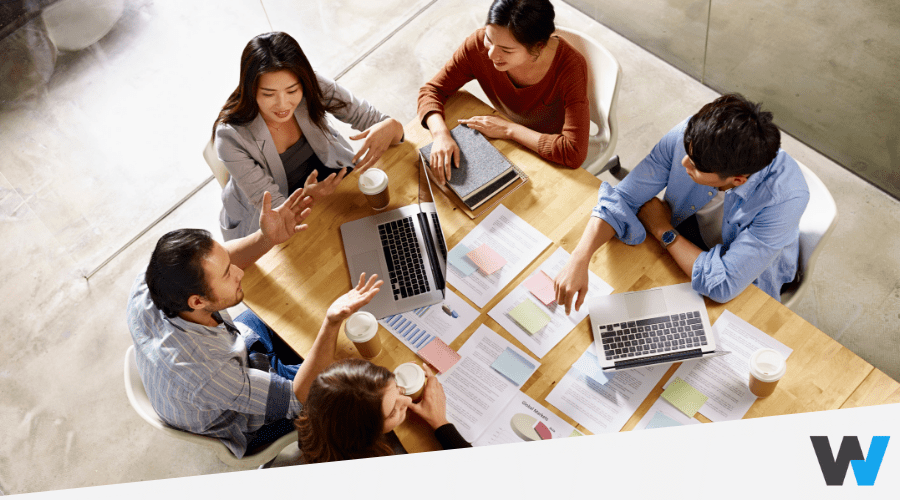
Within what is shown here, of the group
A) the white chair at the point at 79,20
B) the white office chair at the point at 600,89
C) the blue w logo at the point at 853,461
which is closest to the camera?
the blue w logo at the point at 853,461

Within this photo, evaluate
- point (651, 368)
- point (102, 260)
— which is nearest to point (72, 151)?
point (102, 260)

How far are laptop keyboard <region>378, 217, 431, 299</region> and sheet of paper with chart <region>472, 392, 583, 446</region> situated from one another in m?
0.44

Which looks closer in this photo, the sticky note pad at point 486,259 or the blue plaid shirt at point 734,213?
the blue plaid shirt at point 734,213

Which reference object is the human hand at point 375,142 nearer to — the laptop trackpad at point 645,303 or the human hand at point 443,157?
the human hand at point 443,157

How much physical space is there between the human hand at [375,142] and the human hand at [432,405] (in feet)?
2.68

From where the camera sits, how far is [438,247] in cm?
199

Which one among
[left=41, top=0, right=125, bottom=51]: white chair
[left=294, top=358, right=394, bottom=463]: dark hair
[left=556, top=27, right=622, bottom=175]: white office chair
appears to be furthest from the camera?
[left=41, top=0, right=125, bottom=51]: white chair

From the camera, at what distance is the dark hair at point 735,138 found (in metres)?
1.59

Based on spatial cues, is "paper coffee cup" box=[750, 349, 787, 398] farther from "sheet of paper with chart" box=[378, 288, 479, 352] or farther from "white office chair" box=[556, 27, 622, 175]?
"white office chair" box=[556, 27, 622, 175]

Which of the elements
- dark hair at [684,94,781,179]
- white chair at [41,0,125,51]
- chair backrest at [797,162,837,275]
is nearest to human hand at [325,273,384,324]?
dark hair at [684,94,781,179]

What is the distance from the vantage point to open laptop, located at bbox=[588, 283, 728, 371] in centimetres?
172

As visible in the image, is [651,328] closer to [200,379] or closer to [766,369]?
[766,369]

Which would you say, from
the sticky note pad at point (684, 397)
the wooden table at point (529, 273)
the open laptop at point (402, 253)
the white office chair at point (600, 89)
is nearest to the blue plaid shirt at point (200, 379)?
the wooden table at point (529, 273)

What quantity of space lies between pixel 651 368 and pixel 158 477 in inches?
80.8
